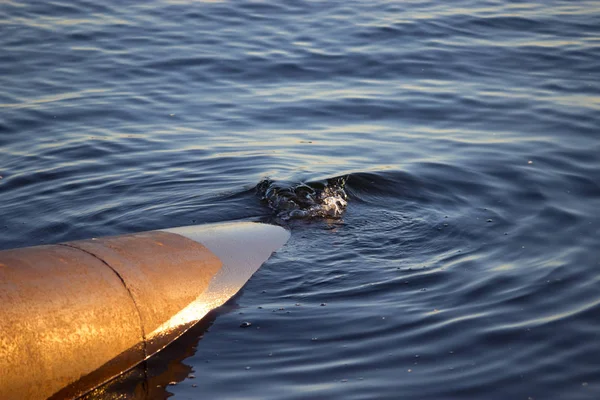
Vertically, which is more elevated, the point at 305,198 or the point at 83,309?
the point at 83,309

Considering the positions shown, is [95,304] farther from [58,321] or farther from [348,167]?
[348,167]

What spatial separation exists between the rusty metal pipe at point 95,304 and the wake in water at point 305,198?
1.84 meters

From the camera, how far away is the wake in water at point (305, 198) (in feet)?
24.6

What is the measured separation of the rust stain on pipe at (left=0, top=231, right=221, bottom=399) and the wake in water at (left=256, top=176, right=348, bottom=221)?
2277mm

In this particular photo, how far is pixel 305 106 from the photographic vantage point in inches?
431

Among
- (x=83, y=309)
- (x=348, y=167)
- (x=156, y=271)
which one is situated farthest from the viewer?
(x=348, y=167)

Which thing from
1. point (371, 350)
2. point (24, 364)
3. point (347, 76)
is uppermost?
point (347, 76)

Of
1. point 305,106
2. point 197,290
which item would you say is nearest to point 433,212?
point 197,290

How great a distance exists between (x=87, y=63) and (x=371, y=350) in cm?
928

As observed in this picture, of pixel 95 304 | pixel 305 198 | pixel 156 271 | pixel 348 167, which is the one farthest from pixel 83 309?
pixel 348 167

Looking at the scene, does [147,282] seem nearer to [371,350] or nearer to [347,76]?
[371,350]

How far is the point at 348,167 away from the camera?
8.71 meters

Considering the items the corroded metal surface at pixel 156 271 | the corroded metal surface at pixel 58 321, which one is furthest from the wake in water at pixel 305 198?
the corroded metal surface at pixel 58 321

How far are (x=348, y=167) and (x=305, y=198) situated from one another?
105 cm
